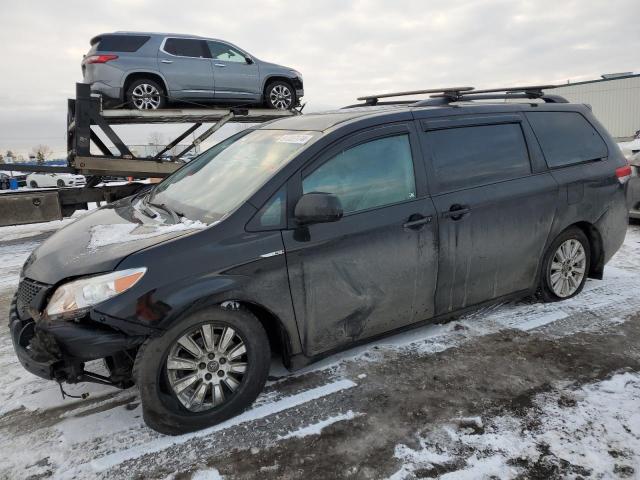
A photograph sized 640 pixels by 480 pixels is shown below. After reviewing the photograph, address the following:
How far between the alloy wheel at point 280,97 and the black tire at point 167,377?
7.88 metres

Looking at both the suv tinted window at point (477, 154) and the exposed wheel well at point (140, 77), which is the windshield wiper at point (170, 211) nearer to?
the suv tinted window at point (477, 154)

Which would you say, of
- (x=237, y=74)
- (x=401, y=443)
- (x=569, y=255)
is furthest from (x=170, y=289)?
(x=237, y=74)

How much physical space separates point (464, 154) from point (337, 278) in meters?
1.42

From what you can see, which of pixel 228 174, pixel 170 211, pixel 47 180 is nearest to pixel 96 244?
pixel 170 211

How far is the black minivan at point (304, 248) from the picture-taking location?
96.5 inches

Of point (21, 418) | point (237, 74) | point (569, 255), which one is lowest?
point (21, 418)

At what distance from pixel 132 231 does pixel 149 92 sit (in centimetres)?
645

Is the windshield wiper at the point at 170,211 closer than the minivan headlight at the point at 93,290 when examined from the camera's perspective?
No

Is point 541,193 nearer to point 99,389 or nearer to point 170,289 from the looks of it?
point 170,289

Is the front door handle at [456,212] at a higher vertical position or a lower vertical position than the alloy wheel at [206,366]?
higher

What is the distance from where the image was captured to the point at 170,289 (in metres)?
2.44

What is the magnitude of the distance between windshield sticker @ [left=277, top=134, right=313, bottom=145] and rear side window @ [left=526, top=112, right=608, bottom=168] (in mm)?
2040

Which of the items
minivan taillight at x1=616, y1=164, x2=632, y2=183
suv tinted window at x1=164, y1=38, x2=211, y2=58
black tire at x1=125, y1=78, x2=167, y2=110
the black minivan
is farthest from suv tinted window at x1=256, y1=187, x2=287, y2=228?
suv tinted window at x1=164, y1=38, x2=211, y2=58

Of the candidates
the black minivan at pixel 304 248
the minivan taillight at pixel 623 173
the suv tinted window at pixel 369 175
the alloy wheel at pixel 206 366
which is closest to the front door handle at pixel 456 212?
the black minivan at pixel 304 248
